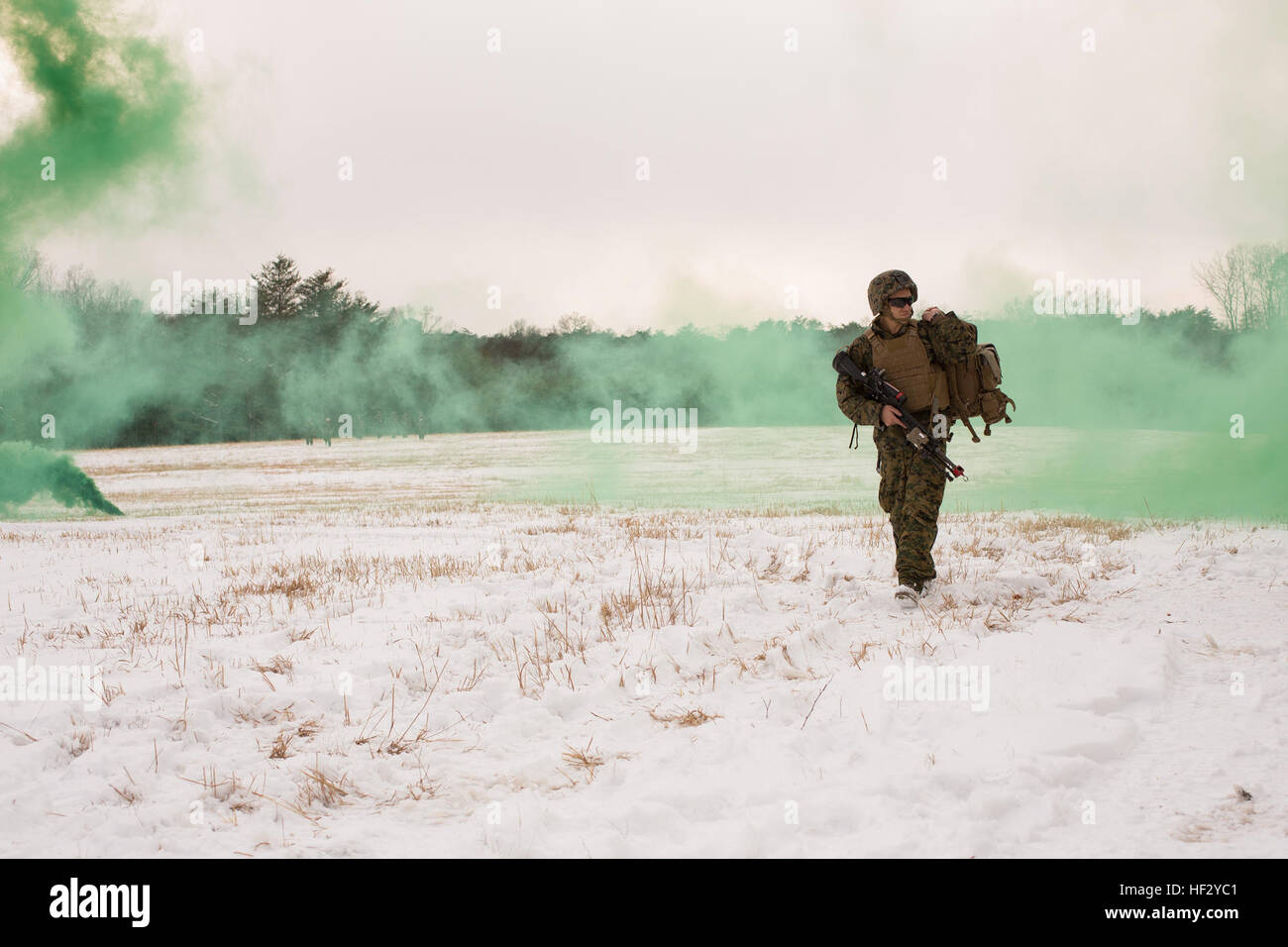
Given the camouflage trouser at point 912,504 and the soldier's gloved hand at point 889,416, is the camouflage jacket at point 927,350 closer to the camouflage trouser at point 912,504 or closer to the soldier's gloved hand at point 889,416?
the soldier's gloved hand at point 889,416

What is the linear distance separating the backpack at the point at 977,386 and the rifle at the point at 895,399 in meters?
0.34

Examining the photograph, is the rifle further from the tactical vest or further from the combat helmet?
the combat helmet

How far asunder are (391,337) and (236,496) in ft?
116

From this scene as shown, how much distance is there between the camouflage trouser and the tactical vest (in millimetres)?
340

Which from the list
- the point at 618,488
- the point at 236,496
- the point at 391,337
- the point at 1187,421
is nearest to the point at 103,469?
the point at 236,496

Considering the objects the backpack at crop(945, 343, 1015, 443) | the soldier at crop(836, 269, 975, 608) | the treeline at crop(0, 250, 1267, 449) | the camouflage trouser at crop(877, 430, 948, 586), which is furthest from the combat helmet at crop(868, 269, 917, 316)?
the treeline at crop(0, 250, 1267, 449)

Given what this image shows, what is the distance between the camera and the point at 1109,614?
237 inches

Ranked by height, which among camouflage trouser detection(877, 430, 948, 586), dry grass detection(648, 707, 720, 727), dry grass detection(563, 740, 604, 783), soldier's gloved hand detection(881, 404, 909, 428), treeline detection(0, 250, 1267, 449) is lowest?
dry grass detection(563, 740, 604, 783)

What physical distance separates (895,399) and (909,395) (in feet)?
0.54

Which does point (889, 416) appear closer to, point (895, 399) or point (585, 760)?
point (895, 399)

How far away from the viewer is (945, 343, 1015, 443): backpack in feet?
22.3

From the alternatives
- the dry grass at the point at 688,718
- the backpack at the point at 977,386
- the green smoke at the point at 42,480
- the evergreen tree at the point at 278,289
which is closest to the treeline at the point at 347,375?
the evergreen tree at the point at 278,289

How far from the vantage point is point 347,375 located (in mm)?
54188
